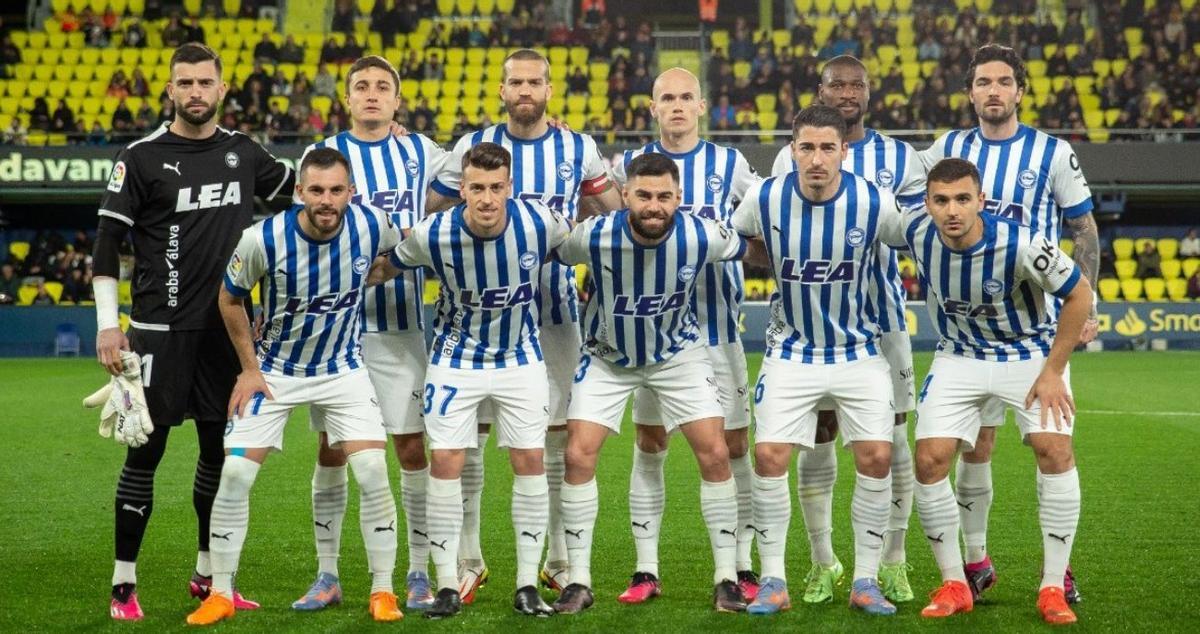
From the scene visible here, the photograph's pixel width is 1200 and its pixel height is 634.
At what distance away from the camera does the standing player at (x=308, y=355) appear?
A: 17.0 ft

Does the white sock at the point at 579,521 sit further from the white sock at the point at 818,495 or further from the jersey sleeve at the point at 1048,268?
the jersey sleeve at the point at 1048,268

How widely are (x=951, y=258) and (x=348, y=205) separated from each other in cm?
243

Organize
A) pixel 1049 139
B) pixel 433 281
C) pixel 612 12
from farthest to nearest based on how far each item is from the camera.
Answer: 1. pixel 612 12
2. pixel 433 281
3. pixel 1049 139

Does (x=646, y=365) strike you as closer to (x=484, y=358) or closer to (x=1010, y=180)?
(x=484, y=358)

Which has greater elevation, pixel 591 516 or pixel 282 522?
pixel 591 516

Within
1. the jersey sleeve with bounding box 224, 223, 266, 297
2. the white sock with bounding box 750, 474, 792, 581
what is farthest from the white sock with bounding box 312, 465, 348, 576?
the white sock with bounding box 750, 474, 792, 581

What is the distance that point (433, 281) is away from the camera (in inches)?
952

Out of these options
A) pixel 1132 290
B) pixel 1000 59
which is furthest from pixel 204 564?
pixel 1132 290

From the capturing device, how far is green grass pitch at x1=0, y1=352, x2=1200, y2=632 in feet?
17.2

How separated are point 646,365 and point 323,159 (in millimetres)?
1562

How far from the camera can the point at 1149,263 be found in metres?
22.2

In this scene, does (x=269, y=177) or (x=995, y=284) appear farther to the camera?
(x=269, y=177)

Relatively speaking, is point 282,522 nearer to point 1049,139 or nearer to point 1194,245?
point 1049,139

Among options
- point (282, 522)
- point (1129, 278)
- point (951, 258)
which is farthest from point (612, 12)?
point (951, 258)
